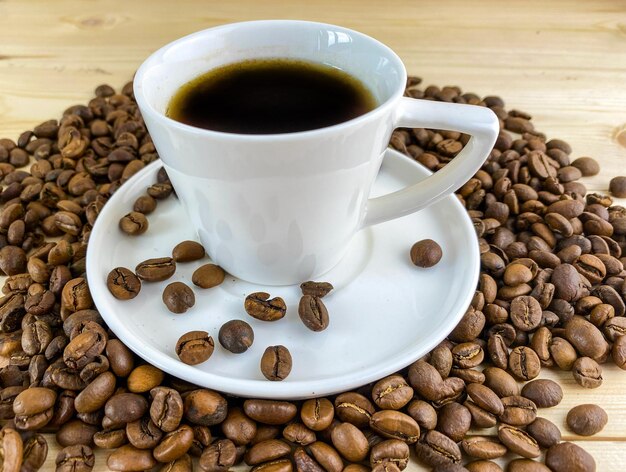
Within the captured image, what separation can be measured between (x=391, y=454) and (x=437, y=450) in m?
0.07

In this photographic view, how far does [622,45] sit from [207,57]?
1480 mm

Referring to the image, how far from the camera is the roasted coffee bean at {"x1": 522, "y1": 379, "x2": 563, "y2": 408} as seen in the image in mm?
831

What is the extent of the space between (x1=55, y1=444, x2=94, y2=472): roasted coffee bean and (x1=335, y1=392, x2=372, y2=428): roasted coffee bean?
0.34 m

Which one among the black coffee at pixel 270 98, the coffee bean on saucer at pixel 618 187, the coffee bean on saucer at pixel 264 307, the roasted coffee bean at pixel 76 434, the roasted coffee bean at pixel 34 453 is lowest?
the roasted coffee bean at pixel 34 453

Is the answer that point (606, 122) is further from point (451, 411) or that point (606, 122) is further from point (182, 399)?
point (182, 399)

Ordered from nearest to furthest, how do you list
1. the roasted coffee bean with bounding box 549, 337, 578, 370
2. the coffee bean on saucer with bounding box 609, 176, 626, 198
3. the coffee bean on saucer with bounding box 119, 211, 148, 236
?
1. the roasted coffee bean with bounding box 549, 337, 578, 370
2. the coffee bean on saucer with bounding box 119, 211, 148, 236
3. the coffee bean on saucer with bounding box 609, 176, 626, 198

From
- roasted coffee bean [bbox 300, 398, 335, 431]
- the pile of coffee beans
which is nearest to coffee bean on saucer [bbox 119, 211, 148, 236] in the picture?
the pile of coffee beans

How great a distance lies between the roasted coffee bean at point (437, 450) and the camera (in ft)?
2.48

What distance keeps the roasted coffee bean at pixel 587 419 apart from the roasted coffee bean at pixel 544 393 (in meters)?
0.03

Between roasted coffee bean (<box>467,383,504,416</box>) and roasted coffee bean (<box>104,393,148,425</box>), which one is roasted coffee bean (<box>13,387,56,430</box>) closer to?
roasted coffee bean (<box>104,393,148,425</box>)

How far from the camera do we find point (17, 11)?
1.98 metres

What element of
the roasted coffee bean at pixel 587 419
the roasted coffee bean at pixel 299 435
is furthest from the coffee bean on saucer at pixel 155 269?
the roasted coffee bean at pixel 587 419

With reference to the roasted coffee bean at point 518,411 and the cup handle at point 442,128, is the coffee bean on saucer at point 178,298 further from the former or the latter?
the roasted coffee bean at point 518,411

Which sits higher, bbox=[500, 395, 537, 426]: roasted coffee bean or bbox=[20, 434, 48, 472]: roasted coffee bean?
bbox=[500, 395, 537, 426]: roasted coffee bean
